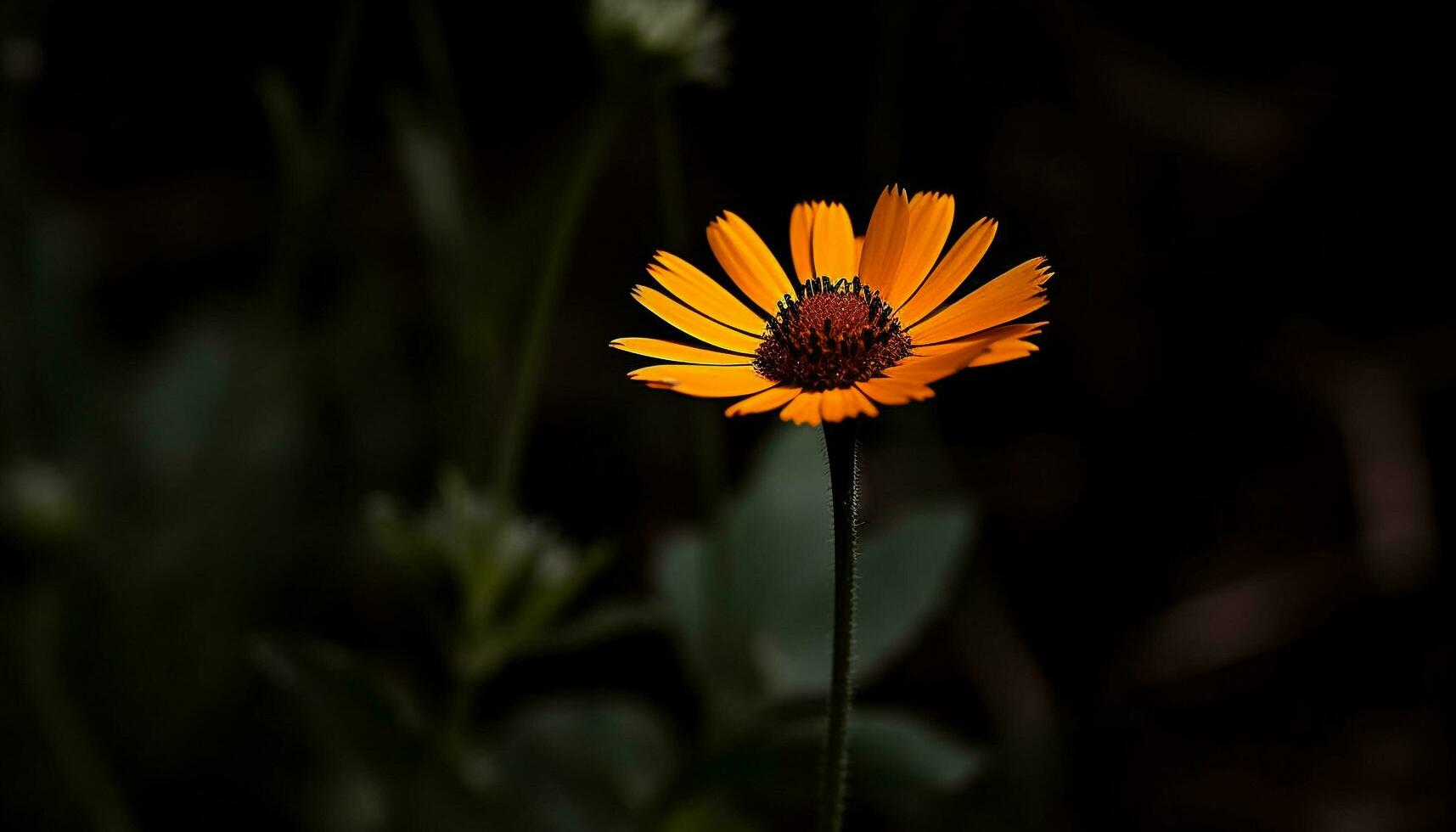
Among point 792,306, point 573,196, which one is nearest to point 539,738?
point 573,196

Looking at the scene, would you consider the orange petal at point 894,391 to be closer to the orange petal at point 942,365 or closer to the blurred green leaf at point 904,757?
the orange petal at point 942,365

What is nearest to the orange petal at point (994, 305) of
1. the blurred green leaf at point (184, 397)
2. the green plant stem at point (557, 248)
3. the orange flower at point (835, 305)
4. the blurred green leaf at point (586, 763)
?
the orange flower at point (835, 305)

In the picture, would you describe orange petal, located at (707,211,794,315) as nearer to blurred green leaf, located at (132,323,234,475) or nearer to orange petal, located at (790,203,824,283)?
orange petal, located at (790,203,824,283)

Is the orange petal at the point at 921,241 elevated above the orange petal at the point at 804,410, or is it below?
above

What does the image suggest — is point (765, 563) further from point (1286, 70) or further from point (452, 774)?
point (1286, 70)

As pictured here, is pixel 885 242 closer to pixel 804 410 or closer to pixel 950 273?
pixel 950 273

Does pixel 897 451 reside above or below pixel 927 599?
above
